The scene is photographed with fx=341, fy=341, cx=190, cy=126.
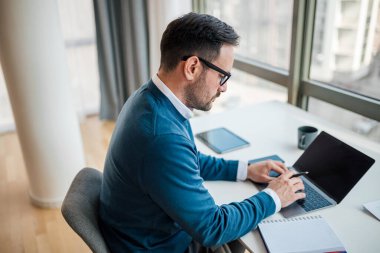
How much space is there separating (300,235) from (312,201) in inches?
7.8

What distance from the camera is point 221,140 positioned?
164 centimetres

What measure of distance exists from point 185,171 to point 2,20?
62.7 inches

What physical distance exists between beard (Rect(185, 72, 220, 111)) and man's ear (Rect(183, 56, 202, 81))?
0.02 meters

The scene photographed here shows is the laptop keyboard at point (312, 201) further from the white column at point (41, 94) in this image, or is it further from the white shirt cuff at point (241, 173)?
the white column at point (41, 94)

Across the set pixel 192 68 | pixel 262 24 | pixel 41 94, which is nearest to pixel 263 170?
pixel 192 68

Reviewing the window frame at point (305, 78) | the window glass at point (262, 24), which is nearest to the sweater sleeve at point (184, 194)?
the window frame at point (305, 78)

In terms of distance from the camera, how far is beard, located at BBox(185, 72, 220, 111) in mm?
1106

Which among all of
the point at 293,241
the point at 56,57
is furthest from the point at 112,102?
the point at 293,241

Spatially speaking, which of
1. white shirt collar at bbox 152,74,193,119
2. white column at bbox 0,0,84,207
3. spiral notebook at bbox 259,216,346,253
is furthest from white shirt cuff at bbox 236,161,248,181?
white column at bbox 0,0,84,207

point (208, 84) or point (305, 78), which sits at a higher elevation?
point (208, 84)

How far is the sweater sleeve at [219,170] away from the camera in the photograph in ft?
4.34

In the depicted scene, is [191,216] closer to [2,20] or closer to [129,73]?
[2,20]

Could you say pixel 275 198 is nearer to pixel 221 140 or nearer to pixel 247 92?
pixel 221 140

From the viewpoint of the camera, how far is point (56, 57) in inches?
81.7
